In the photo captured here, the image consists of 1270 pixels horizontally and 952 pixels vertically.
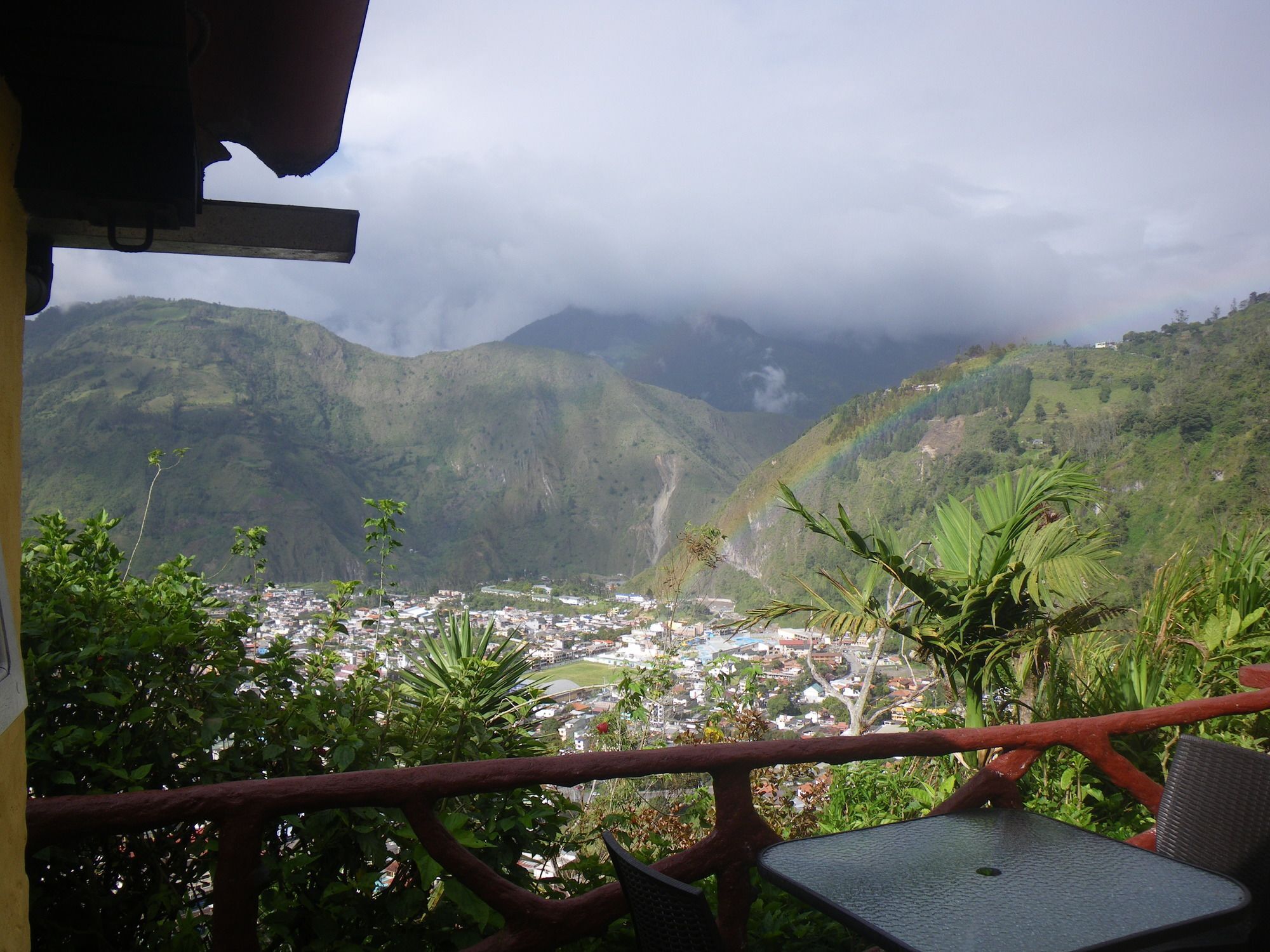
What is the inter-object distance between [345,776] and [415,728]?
607mm

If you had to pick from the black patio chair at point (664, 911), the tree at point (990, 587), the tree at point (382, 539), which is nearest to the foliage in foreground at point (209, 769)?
the black patio chair at point (664, 911)

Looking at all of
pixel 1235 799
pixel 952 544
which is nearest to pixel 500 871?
pixel 1235 799

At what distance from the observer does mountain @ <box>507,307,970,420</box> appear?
77688mm

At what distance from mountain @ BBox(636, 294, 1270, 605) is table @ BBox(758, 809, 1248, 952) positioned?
39.1ft

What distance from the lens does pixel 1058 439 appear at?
2656 centimetres

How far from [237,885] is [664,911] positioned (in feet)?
3.27

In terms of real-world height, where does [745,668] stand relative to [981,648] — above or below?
below

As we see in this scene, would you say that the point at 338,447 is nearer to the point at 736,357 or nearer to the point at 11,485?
the point at 11,485

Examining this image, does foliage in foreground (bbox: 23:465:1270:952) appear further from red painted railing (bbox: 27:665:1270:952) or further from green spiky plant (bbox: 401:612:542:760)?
red painted railing (bbox: 27:665:1270:952)

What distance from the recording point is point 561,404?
1684 inches

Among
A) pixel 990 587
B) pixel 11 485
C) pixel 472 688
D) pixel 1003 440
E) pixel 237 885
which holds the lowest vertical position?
pixel 237 885

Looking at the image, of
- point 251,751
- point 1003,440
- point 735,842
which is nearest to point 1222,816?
point 735,842

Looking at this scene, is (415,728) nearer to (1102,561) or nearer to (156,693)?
(156,693)

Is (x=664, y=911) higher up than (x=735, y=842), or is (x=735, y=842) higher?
(x=664, y=911)
